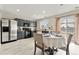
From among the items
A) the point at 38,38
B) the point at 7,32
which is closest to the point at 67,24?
the point at 38,38

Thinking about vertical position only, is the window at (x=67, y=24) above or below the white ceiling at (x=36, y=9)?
below

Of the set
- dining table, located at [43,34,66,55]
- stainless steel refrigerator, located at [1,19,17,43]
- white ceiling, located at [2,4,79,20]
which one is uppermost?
white ceiling, located at [2,4,79,20]

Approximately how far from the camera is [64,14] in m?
3.00

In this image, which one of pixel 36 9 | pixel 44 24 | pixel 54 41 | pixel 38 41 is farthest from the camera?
pixel 54 41

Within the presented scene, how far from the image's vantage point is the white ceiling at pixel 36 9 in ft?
9.04

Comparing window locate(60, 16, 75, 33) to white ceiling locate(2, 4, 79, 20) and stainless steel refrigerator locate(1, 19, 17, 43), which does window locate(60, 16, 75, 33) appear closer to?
white ceiling locate(2, 4, 79, 20)

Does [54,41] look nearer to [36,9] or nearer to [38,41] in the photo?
[38,41]

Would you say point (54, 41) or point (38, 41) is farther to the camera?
point (54, 41)

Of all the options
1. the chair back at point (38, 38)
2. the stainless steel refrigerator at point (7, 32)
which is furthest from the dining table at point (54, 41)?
the stainless steel refrigerator at point (7, 32)

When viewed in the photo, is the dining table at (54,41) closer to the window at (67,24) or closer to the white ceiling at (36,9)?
the window at (67,24)

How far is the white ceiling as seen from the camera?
2.75m

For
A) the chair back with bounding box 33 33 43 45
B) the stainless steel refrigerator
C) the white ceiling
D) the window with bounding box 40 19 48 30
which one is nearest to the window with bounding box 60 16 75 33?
the white ceiling

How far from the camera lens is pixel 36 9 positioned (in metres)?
2.91
